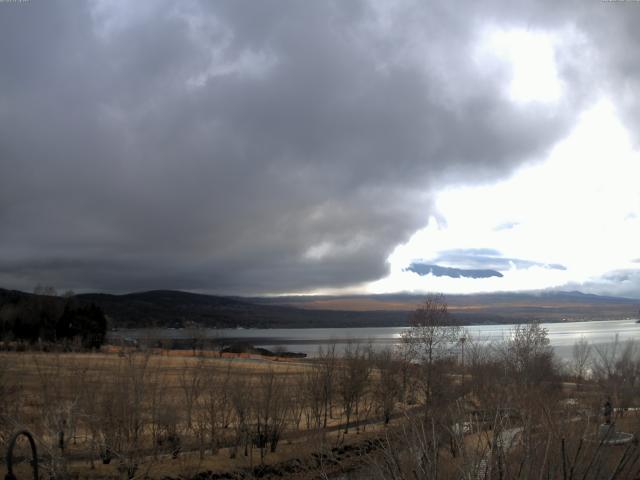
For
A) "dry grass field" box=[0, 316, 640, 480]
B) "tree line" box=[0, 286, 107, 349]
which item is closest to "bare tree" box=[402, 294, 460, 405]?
"dry grass field" box=[0, 316, 640, 480]

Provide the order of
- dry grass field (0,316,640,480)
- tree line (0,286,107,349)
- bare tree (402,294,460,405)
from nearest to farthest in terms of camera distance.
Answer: dry grass field (0,316,640,480) < bare tree (402,294,460,405) < tree line (0,286,107,349)

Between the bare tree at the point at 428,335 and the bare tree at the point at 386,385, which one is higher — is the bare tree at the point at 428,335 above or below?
above

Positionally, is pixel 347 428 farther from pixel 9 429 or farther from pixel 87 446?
pixel 9 429

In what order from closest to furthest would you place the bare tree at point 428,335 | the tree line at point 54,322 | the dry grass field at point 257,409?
the dry grass field at point 257,409 → the bare tree at point 428,335 → the tree line at point 54,322

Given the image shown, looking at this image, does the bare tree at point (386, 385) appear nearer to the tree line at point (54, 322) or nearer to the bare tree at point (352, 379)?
the bare tree at point (352, 379)

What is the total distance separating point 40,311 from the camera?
430ft

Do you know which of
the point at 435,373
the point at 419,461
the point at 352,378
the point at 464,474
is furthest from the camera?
the point at 352,378

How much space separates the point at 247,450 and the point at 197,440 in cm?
346

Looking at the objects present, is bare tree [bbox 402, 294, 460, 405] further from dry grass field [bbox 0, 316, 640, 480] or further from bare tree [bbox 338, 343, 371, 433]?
bare tree [bbox 338, 343, 371, 433]

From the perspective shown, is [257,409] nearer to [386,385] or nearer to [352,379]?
[352,379]

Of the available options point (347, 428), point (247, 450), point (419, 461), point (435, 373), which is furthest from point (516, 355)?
point (419, 461)

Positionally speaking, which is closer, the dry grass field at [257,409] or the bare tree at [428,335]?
the dry grass field at [257,409]

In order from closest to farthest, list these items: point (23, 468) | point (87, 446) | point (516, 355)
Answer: point (23, 468), point (87, 446), point (516, 355)

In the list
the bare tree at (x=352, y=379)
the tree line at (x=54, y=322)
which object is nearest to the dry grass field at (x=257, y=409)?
the bare tree at (x=352, y=379)
